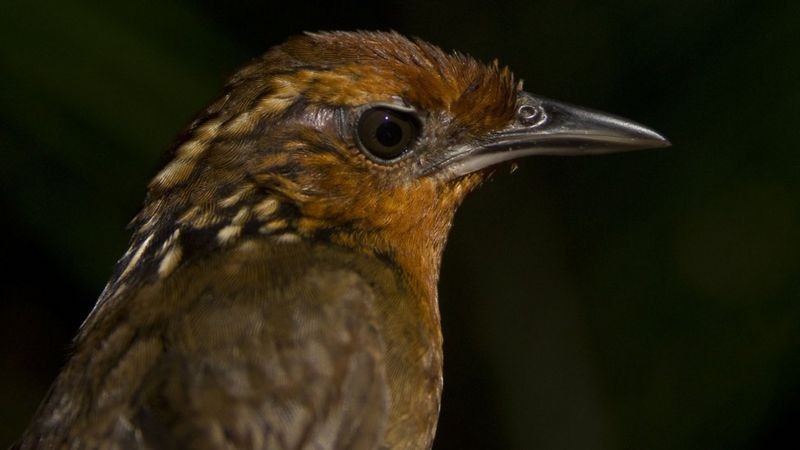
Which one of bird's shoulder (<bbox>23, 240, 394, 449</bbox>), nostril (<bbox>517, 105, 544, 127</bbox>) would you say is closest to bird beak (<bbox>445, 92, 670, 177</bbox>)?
nostril (<bbox>517, 105, 544, 127</bbox>)

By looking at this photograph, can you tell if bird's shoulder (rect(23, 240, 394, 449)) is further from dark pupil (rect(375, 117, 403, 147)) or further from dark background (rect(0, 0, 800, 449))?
dark background (rect(0, 0, 800, 449))

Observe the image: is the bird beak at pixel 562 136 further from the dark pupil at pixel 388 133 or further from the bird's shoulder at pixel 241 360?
the bird's shoulder at pixel 241 360

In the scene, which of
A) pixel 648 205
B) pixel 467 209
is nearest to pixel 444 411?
pixel 467 209

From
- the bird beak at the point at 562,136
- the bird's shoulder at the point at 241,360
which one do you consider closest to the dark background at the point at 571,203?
the bird beak at the point at 562,136

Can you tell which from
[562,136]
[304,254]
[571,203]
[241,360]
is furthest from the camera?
[571,203]

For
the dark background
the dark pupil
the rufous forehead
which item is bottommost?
the dark background

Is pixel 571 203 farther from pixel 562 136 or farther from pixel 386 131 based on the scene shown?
pixel 386 131

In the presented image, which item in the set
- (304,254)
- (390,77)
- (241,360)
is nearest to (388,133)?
(390,77)
